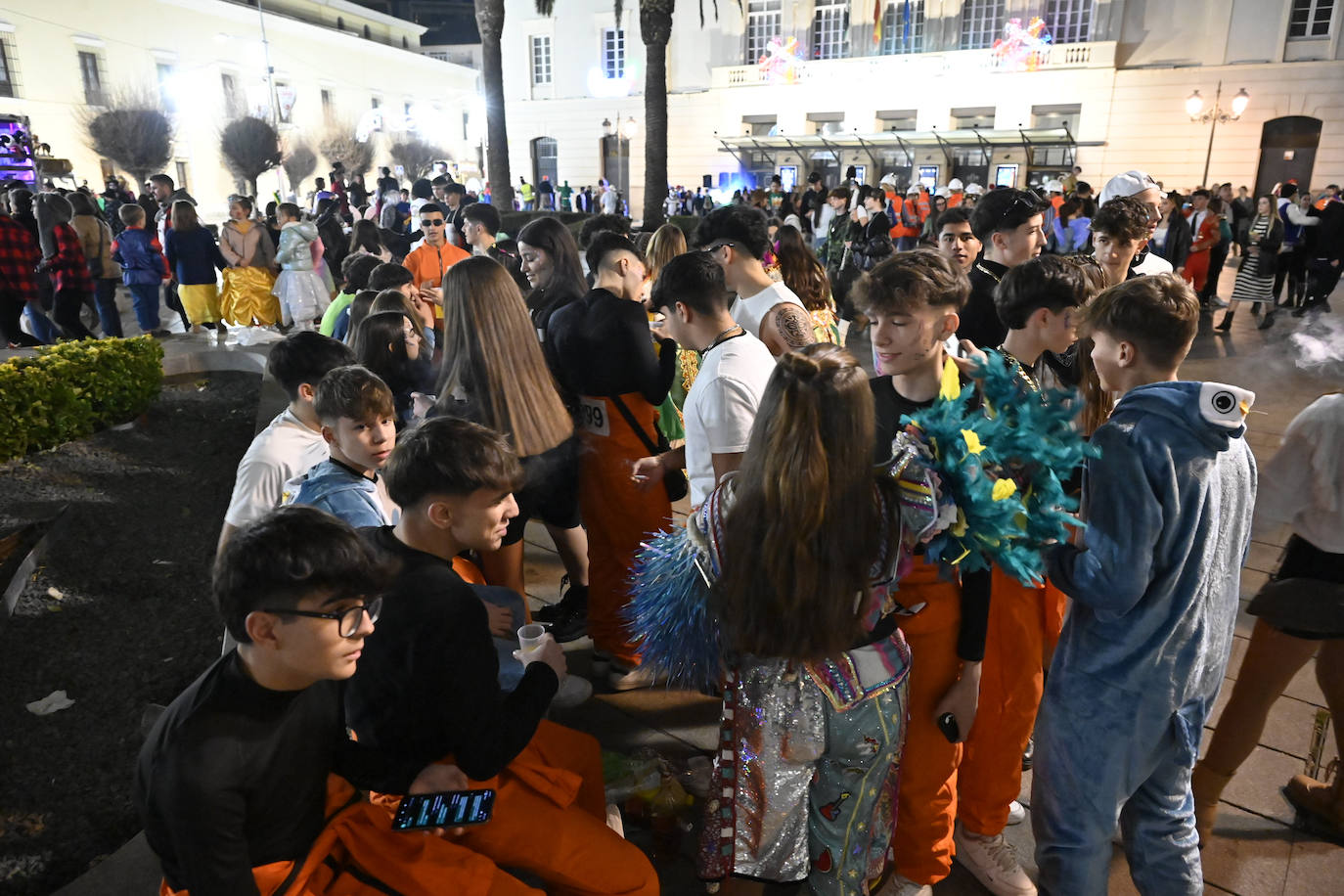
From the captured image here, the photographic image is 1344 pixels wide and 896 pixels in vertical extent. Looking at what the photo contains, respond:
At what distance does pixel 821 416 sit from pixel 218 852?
1.45 m

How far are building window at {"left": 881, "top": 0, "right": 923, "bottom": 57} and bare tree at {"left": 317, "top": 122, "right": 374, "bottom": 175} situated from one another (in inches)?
949

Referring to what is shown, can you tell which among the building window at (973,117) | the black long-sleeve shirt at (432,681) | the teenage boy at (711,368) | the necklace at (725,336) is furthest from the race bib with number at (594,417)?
the building window at (973,117)

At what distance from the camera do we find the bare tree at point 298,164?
3775cm

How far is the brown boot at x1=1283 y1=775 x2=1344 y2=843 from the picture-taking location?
281 cm

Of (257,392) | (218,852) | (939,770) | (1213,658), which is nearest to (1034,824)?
(939,770)

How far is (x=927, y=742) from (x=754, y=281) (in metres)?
2.57

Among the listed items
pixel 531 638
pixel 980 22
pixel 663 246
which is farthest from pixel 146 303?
pixel 980 22

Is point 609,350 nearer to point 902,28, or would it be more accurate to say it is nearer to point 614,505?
point 614,505

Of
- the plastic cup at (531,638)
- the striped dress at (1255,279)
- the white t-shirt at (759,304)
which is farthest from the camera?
the striped dress at (1255,279)

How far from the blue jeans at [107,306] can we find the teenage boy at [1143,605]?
1145 cm

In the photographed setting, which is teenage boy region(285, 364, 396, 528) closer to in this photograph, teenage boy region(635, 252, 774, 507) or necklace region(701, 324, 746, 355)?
teenage boy region(635, 252, 774, 507)

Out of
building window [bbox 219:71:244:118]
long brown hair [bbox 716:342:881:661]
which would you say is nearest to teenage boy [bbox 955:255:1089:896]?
long brown hair [bbox 716:342:881:661]

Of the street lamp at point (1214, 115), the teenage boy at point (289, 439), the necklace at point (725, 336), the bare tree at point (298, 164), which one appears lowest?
the teenage boy at point (289, 439)

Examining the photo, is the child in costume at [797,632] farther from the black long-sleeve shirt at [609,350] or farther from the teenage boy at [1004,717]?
the black long-sleeve shirt at [609,350]
